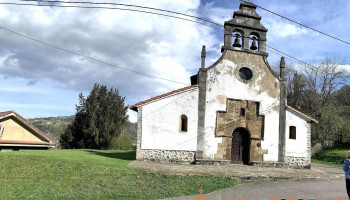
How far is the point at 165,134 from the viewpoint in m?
15.0

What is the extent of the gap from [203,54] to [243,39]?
290 centimetres

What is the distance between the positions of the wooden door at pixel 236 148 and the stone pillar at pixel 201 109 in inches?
82.0

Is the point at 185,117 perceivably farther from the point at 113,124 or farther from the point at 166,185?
the point at 113,124

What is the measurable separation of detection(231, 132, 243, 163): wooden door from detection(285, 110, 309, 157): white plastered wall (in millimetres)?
2864

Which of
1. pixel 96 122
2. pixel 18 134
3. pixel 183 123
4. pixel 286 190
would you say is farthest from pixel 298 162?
pixel 96 122

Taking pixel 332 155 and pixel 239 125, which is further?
pixel 332 155

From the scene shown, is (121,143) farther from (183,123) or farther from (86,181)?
(86,181)

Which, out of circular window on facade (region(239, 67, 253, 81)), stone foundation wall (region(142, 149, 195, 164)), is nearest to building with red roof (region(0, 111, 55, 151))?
stone foundation wall (region(142, 149, 195, 164))

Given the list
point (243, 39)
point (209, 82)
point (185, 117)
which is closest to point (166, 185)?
Result: point (185, 117)

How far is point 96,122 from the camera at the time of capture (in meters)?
32.4

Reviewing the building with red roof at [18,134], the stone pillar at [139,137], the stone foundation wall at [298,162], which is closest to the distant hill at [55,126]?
the building with red roof at [18,134]

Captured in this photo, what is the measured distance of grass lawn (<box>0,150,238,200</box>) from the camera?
30.0ft

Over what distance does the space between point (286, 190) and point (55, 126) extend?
204 ft

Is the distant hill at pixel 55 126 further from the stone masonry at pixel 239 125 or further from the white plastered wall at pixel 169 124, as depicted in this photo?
the stone masonry at pixel 239 125
